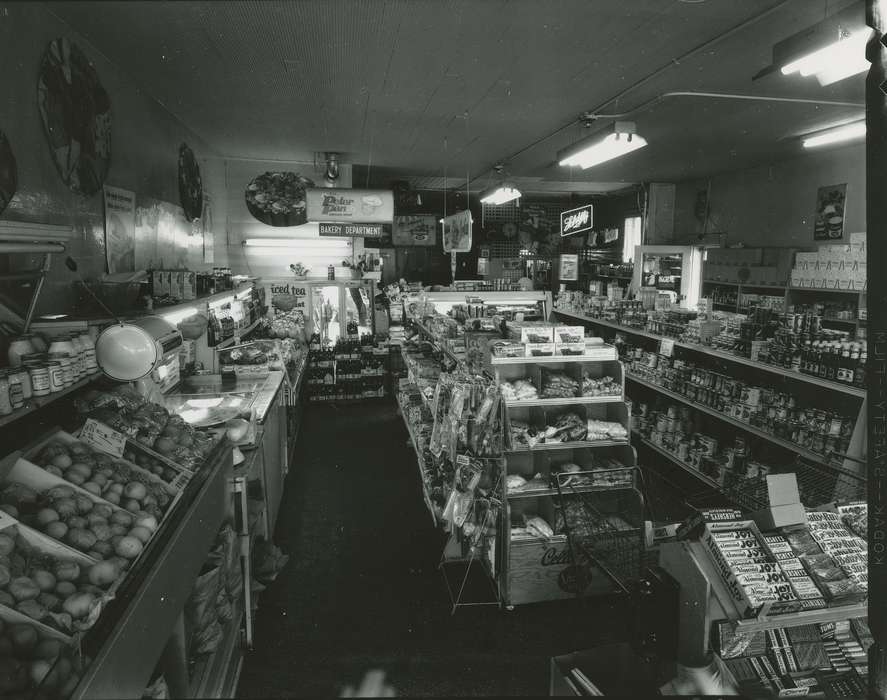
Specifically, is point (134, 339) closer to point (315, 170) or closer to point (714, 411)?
point (714, 411)

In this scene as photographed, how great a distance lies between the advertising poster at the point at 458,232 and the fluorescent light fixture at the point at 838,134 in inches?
173

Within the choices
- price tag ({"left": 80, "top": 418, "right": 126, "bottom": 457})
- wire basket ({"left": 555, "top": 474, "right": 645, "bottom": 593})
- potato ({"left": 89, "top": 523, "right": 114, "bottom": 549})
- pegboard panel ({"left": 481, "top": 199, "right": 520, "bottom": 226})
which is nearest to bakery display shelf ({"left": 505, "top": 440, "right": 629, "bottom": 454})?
wire basket ({"left": 555, "top": 474, "right": 645, "bottom": 593})

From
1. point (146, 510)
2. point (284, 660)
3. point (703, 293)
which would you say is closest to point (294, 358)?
point (284, 660)

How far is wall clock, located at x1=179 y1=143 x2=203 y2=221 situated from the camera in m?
5.83

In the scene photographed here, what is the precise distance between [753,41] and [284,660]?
5087mm

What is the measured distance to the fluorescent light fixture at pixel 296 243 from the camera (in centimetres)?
879

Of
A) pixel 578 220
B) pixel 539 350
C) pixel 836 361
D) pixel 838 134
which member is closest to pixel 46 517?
pixel 539 350

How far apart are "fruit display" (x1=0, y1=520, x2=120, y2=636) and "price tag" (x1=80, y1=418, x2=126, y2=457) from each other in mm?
871

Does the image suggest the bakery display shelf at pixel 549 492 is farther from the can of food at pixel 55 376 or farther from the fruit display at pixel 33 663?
the fruit display at pixel 33 663

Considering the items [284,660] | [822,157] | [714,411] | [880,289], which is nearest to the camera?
[880,289]

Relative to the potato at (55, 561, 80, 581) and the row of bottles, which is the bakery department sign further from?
the potato at (55, 561, 80, 581)

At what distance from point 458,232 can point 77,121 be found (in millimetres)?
6094

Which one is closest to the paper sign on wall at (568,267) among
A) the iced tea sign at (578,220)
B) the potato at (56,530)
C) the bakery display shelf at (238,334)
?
the iced tea sign at (578,220)

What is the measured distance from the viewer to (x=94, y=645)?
141 centimetres
